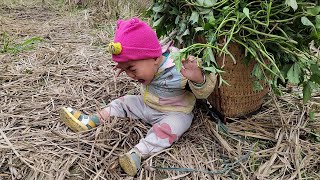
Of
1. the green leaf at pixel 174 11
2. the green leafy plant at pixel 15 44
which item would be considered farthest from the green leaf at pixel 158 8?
the green leafy plant at pixel 15 44

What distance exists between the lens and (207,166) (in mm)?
1861

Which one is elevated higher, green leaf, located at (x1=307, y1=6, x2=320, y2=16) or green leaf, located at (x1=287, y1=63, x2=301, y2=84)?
green leaf, located at (x1=307, y1=6, x2=320, y2=16)

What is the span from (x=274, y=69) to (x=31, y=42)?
2.04 metres

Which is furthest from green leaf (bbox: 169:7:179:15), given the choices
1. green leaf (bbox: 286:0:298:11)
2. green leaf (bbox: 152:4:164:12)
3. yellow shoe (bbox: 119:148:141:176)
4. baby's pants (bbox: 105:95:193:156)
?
yellow shoe (bbox: 119:148:141:176)

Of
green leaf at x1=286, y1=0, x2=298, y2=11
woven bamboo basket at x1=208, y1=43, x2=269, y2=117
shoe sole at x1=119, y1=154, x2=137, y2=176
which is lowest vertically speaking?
shoe sole at x1=119, y1=154, x2=137, y2=176

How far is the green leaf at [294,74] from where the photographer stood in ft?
5.79

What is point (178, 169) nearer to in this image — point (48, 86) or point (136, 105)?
point (136, 105)

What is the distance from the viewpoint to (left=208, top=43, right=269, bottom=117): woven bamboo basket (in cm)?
193

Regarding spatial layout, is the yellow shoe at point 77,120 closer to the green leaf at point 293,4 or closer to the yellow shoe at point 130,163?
the yellow shoe at point 130,163

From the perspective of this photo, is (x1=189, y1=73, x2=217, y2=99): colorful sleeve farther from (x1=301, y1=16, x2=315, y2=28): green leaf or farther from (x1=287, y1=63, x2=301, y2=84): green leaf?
(x1=301, y1=16, x2=315, y2=28): green leaf

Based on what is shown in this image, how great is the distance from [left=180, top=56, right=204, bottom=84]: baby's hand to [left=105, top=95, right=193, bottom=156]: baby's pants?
26 cm

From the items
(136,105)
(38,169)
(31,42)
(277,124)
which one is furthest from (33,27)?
(277,124)

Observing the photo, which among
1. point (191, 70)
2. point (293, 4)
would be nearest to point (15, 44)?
point (191, 70)

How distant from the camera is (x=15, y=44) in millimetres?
3148
